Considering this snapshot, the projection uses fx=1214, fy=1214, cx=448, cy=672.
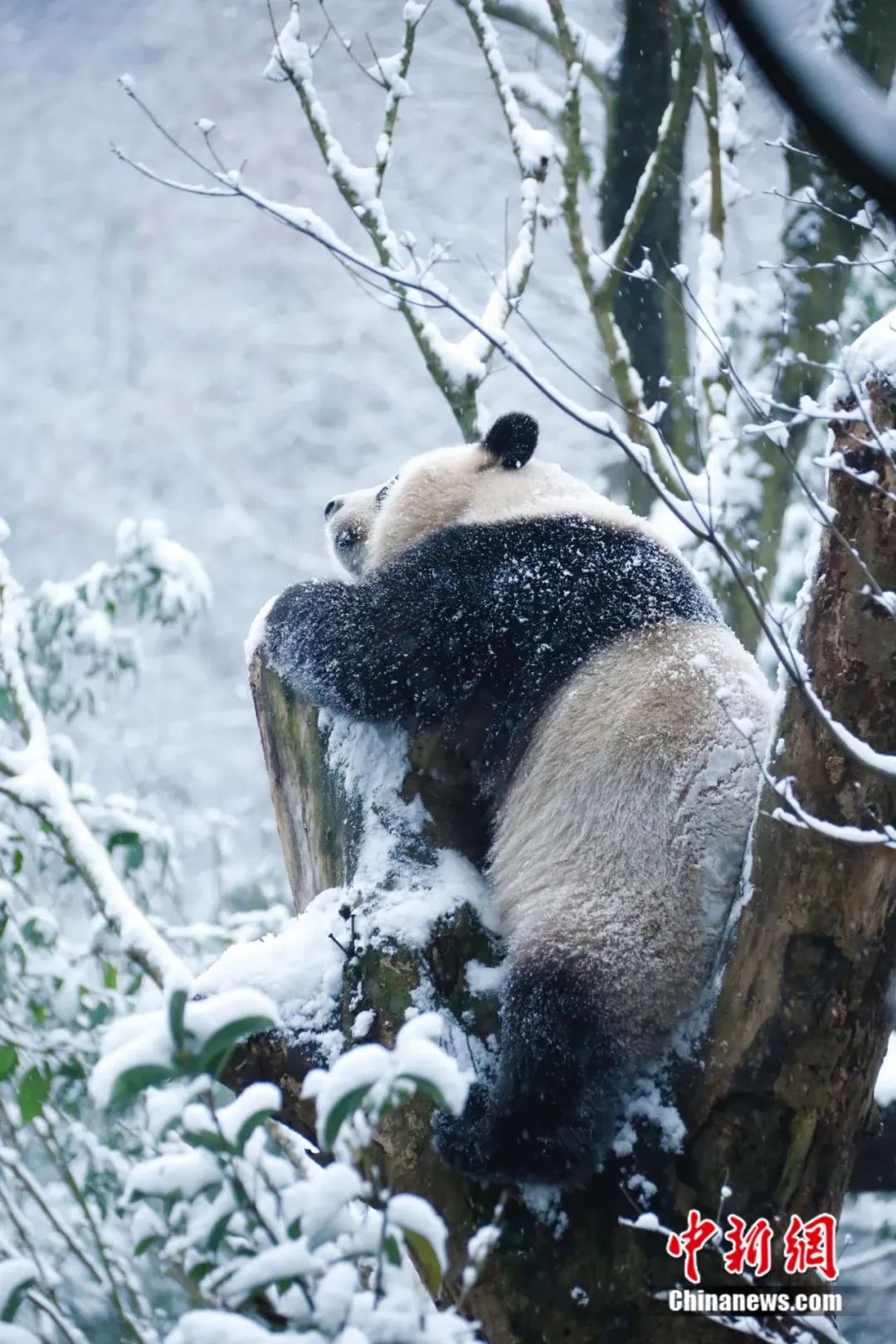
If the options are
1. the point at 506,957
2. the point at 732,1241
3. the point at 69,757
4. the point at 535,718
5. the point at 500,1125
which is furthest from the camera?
the point at 69,757

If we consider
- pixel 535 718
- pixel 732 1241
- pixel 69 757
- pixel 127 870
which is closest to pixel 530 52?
pixel 69 757

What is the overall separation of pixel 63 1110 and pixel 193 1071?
3189 mm

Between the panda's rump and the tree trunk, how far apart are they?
172 mm

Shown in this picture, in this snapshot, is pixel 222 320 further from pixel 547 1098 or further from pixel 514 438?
pixel 547 1098

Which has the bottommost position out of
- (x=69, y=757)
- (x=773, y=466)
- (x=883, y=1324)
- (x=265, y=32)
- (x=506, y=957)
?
(x=883, y=1324)

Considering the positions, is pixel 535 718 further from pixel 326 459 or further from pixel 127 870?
pixel 326 459

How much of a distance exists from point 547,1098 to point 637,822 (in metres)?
0.46

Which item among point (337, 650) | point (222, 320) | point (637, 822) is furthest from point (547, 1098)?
point (222, 320)

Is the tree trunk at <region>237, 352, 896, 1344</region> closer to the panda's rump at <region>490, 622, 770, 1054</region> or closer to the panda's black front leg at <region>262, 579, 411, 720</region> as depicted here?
the panda's rump at <region>490, 622, 770, 1054</region>

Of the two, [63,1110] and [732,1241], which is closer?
[732,1241]

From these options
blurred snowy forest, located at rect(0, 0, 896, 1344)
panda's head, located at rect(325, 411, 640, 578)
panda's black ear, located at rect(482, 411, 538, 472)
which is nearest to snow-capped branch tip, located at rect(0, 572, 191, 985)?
panda's head, located at rect(325, 411, 640, 578)

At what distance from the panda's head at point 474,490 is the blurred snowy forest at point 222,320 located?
3168mm

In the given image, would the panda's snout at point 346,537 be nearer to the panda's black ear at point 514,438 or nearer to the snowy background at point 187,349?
the panda's black ear at point 514,438

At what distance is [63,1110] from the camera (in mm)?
3914
